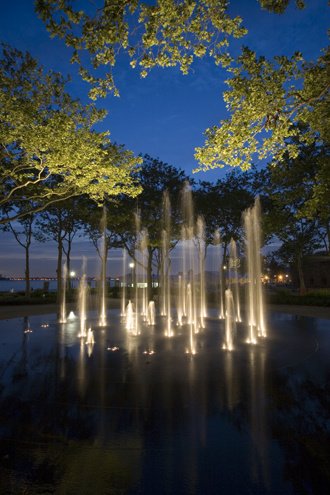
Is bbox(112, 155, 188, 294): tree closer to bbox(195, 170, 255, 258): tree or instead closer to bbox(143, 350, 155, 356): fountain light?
bbox(195, 170, 255, 258): tree

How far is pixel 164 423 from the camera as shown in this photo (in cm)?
473

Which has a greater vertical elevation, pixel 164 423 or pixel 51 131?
pixel 51 131

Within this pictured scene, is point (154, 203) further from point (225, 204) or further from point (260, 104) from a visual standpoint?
point (260, 104)

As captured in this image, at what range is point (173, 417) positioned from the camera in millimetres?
4945

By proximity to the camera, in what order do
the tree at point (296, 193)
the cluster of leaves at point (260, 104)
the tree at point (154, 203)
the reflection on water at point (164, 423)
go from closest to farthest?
the reflection on water at point (164, 423), the cluster of leaves at point (260, 104), the tree at point (296, 193), the tree at point (154, 203)

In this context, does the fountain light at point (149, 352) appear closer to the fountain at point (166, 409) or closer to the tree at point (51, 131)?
the fountain at point (166, 409)

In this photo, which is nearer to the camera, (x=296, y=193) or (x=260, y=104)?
(x=260, y=104)

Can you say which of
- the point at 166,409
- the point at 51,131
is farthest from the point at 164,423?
the point at 51,131

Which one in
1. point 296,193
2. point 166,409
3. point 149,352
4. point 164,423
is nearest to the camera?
point 164,423

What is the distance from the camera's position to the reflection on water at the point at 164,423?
3.40 meters

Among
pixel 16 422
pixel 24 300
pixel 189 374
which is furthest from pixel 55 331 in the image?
pixel 24 300

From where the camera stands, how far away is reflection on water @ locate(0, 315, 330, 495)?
3400 mm

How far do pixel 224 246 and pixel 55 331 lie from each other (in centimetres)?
2507

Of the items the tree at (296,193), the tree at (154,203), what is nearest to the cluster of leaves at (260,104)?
the tree at (296,193)
